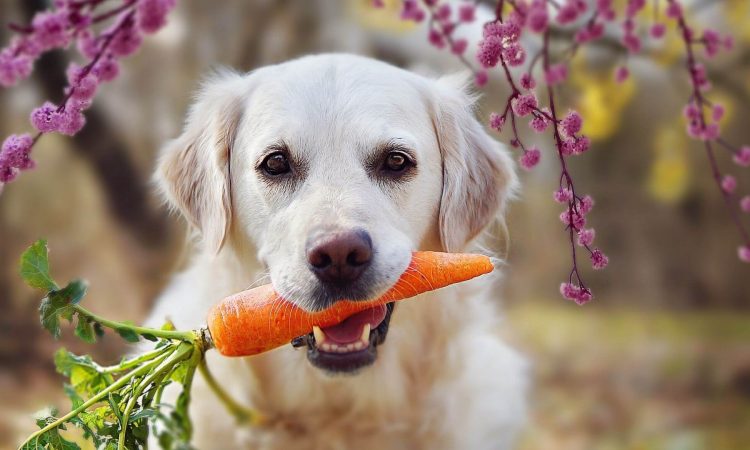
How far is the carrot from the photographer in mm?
1818

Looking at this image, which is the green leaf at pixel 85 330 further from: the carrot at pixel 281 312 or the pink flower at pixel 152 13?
the pink flower at pixel 152 13

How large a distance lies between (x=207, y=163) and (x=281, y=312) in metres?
0.61

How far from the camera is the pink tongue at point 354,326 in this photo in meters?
1.94

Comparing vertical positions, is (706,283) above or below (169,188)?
above

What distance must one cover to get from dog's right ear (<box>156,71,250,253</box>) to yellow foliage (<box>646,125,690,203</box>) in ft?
12.4

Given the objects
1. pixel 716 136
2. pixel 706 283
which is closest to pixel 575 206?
pixel 716 136

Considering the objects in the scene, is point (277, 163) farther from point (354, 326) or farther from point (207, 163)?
point (354, 326)

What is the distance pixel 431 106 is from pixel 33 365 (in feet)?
10.3

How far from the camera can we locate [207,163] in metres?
2.19

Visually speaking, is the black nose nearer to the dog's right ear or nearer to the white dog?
the white dog

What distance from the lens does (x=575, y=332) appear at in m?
5.24

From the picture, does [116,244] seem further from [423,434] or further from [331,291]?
[331,291]

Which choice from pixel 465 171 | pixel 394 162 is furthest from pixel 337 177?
pixel 465 171

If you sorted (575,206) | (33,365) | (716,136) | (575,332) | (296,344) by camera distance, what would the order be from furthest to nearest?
1. (575,332)
2. (33,365)
3. (296,344)
4. (716,136)
5. (575,206)
